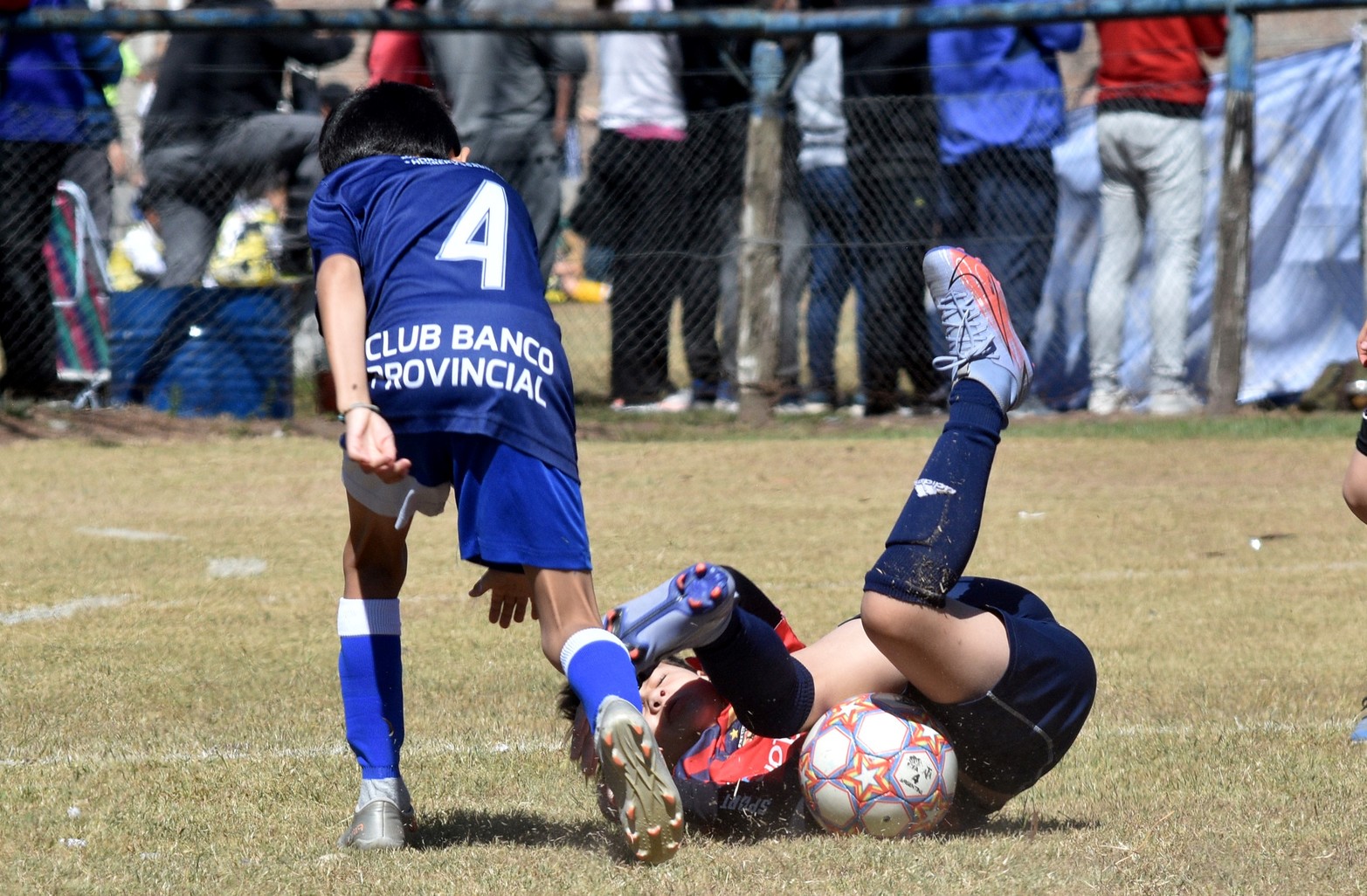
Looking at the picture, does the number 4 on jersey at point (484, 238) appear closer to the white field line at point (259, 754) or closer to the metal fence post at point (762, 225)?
the white field line at point (259, 754)

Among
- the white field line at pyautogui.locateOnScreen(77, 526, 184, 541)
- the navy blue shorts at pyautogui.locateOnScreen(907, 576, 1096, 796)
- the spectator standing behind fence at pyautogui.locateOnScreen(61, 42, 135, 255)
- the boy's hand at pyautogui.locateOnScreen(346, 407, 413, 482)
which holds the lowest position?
the white field line at pyautogui.locateOnScreen(77, 526, 184, 541)

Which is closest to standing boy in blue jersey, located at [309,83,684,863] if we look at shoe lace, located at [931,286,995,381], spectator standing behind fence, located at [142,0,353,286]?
shoe lace, located at [931,286,995,381]

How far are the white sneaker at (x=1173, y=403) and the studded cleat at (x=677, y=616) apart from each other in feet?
23.5

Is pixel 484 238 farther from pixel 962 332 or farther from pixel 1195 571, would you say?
pixel 1195 571

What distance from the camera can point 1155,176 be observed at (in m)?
10.3

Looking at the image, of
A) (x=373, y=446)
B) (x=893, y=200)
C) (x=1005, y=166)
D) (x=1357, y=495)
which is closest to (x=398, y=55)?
(x=893, y=200)

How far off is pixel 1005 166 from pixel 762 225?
1.41 m

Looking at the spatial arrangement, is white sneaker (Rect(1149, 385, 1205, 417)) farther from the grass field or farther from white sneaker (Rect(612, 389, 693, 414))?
white sneaker (Rect(612, 389, 693, 414))

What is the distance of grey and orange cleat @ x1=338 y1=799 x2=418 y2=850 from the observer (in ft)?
12.2

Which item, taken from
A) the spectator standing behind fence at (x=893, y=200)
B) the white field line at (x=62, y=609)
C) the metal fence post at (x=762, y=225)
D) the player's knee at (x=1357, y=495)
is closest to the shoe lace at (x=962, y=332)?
the player's knee at (x=1357, y=495)

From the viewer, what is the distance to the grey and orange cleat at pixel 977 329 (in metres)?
4.09

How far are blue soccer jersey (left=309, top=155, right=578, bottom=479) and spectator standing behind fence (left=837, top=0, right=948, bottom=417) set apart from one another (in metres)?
6.79

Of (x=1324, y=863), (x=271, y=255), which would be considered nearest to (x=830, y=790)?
(x=1324, y=863)

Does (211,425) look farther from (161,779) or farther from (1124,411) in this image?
(161,779)
